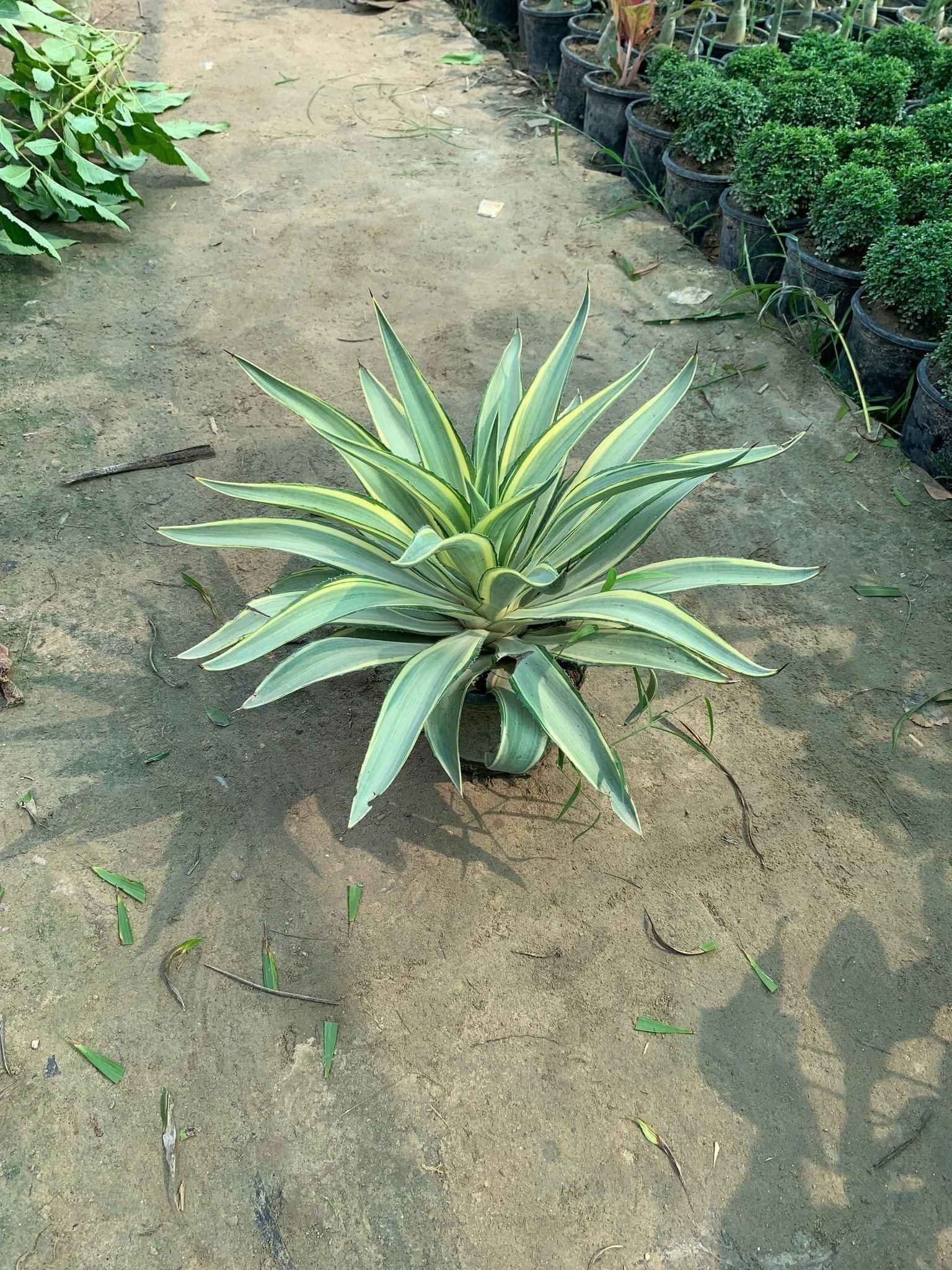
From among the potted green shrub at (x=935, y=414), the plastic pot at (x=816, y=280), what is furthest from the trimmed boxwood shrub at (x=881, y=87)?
the potted green shrub at (x=935, y=414)

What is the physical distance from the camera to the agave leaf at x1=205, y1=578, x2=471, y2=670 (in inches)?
68.6

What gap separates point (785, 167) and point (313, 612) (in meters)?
2.76

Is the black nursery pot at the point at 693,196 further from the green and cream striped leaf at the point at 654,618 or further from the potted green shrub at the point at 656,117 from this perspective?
the green and cream striped leaf at the point at 654,618

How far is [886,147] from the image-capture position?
341 centimetres

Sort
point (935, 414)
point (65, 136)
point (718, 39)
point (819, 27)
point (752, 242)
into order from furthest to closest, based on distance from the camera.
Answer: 1. point (819, 27)
2. point (718, 39)
3. point (65, 136)
4. point (752, 242)
5. point (935, 414)

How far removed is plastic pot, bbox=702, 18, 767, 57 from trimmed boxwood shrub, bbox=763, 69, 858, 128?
0.90 meters

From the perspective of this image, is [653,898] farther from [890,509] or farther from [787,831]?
[890,509]

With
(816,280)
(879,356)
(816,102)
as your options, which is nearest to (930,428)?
(879,356)

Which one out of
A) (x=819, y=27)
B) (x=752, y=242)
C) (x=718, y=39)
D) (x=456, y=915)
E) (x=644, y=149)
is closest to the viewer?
(x=456, y=915)

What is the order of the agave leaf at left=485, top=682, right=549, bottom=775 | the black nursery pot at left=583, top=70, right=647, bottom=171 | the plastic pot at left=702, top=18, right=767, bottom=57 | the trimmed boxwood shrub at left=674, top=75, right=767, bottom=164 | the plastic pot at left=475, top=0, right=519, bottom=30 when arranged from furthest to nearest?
the plastic pot at left=475, top=0, right=519, bottom=30 → the plastic pot at left=702, top=18, right=767, bottom=57 → the black nursery pot at left=583, top=70, right=647, bottom=171 → the trimmed boxwood shrub at left=674, top=75, right=767, bottom=164 → the agave leaf at left=485, top=682, right=549, bottom=775

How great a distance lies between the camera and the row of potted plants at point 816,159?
3014 mm

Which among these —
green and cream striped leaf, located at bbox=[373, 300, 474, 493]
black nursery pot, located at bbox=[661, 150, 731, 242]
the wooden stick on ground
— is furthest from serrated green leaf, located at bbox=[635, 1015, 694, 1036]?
black nursery pot, located at bbox=[661, 150, 731, 242]

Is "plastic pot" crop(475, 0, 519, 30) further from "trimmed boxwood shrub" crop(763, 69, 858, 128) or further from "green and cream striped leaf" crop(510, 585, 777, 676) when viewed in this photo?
"green and cream striped leaf" crop(510, 585, 777, 676)

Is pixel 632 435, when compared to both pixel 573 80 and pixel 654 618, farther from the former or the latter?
pixel 573 80
